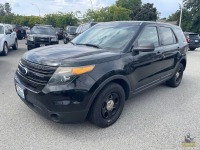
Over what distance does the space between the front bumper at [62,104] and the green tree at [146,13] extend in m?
55.0

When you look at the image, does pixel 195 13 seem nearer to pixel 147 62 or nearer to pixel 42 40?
pixel 42 40

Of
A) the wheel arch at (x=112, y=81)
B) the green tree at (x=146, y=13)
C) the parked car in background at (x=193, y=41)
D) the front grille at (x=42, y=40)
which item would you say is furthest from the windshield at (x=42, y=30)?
the green tree at (x=146, y=13)

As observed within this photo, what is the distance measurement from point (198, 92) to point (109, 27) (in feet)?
10.5

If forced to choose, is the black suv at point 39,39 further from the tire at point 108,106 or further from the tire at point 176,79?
the tire at point 108,106

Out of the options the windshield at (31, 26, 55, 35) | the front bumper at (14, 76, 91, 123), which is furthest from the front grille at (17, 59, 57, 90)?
the windshield at (31, 26, 55, 35)

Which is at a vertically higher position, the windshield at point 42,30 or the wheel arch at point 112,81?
the windshield at point 42,30

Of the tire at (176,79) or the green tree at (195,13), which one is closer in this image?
the tire at (176,79)

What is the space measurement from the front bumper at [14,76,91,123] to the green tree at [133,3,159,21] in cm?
5498

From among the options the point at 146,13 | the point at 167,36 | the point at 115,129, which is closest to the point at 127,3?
the point at 146,13

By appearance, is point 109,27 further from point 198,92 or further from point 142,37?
point 198,92

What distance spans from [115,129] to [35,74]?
5.30 feet

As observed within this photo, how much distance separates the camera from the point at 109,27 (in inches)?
182

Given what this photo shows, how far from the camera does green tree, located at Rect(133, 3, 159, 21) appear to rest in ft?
182

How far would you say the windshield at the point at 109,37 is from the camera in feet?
13.3
